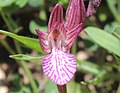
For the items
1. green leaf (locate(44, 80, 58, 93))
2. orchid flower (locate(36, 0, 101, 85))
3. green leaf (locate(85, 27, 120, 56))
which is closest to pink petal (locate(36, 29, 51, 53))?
orchid flower (locate(36, 0, 101, 85))

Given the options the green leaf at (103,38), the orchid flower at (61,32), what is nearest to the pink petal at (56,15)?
the orchid flower at (61,32)

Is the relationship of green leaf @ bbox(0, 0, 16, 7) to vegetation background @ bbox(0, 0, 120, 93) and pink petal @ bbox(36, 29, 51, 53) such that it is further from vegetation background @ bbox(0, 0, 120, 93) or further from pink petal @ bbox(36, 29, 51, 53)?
pink petal @ bbox(36, 29, 51, 53)

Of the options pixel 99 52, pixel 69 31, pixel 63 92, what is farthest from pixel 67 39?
pixel 99 52

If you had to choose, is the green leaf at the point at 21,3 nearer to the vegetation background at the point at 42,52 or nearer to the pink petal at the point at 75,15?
the vegetation background at the point at 42,52

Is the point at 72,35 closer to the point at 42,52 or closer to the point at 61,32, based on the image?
the point at 61,32

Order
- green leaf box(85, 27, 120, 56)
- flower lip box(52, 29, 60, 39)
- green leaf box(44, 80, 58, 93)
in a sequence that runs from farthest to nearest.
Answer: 1. green leaf box(44, 80, 58, 93)
2. green leaf box(85, 27, 120, 56)
3. flower lip box(52, 29, 60, 39)

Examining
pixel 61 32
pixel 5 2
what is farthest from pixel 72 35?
pixel 5 2
